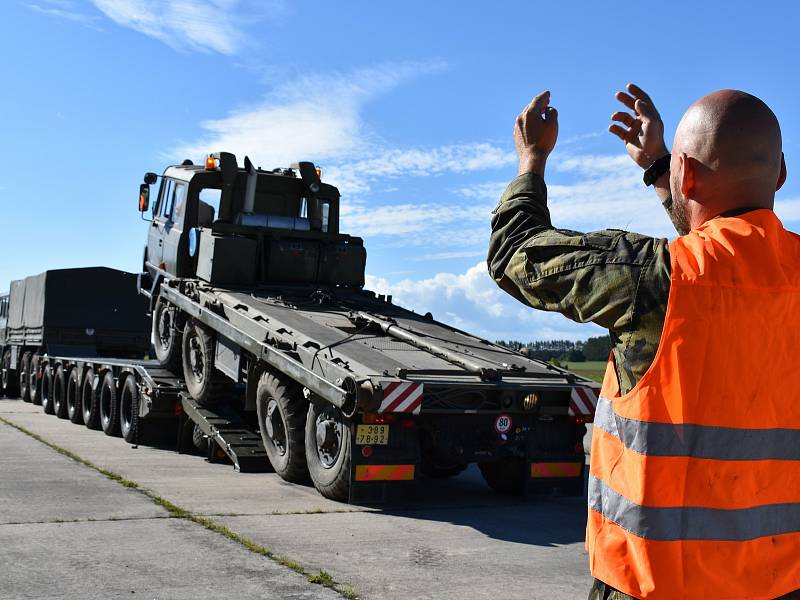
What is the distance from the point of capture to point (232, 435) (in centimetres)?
1071

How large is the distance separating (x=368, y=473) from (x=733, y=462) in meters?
6.40

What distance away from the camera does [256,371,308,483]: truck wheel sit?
9359 mm

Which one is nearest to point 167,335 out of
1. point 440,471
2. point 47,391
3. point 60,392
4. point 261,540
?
point 440,471

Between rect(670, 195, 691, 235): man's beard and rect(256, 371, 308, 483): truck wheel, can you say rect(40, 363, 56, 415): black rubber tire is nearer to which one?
rect(256, 371, 308, 483): truck wheel

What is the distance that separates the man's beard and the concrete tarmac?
A: 3.66 meters

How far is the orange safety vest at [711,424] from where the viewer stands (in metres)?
1.91

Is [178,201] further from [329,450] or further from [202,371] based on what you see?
[329,450]

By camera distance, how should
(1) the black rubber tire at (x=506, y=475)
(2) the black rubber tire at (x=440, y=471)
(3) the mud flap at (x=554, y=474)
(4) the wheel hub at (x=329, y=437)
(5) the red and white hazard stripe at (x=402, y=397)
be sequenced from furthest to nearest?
(2) the black rubber tire at (x=440, y=471) < (1) the black rubber tire at (x=506, y=475) < (3) the mud flap at (x=554, y=474) < (4) the wheel hub at (x=329, y=437) < (5) the red and white hazard stripe at (x=402, y=397)

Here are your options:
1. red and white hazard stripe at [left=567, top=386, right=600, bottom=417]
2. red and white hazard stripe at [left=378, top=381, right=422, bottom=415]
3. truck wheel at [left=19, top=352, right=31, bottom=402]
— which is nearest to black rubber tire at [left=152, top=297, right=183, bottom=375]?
red and white hazard stripe at [left=378, top=381, right=422, bottom=415]

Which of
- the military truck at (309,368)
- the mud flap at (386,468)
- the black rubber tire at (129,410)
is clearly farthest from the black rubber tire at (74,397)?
the mud flap at (386,468)

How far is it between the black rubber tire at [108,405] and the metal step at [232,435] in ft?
7.75

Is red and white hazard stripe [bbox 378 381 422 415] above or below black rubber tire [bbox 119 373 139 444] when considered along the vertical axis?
above

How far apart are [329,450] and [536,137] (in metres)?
6.76

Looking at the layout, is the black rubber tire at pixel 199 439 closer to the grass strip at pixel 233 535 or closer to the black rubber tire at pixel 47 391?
the grass strip at pixel 233 535
